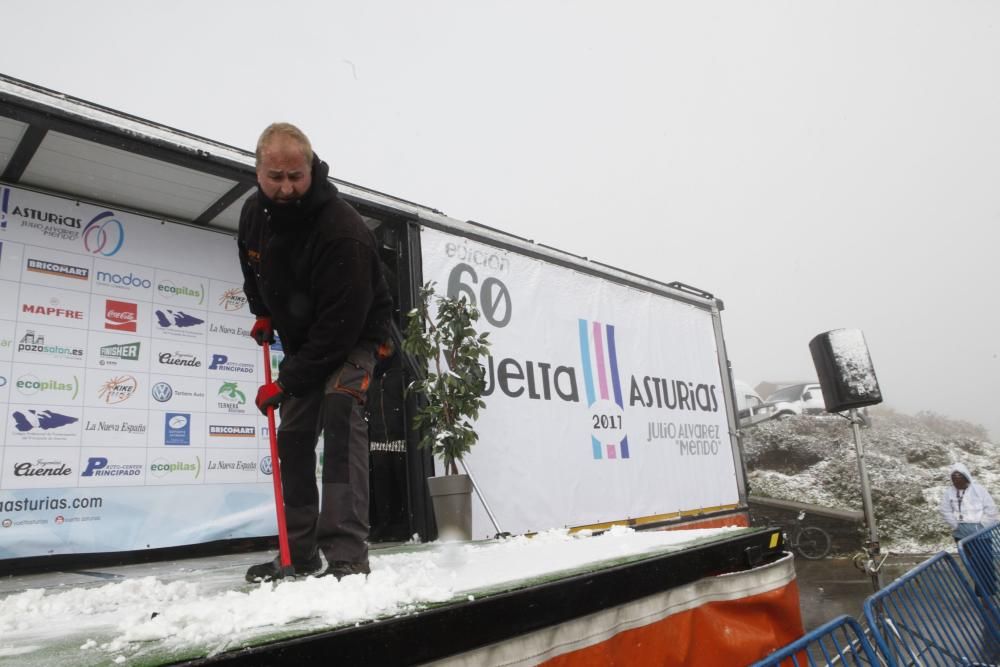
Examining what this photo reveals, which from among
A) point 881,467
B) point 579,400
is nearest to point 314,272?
point 579,400

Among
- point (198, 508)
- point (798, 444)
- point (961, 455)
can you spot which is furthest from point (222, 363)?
point (961, 455)

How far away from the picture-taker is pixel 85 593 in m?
2.35

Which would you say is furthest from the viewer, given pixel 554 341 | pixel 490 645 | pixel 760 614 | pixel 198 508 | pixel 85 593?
pixel 554 341

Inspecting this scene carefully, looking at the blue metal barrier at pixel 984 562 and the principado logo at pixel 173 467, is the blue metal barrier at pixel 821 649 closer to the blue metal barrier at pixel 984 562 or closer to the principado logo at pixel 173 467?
the blue metal barrier at pixel 984 562

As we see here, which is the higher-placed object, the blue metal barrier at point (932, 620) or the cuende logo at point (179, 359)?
the cuende logo at point (179, 359)

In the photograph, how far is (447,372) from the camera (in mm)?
5055

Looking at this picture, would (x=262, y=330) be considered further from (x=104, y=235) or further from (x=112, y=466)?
(x=104, y=235)

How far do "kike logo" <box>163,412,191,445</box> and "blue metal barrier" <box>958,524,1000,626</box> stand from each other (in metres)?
4.76

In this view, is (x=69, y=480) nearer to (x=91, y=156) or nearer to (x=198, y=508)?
(x=198, y=508)

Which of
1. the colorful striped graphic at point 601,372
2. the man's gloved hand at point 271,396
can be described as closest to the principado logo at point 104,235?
the man's gloved hand at point 271,396

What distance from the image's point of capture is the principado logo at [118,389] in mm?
4295

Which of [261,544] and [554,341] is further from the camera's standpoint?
[554,341]

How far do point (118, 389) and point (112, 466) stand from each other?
0.51 meters

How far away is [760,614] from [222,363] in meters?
3.94
